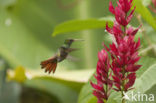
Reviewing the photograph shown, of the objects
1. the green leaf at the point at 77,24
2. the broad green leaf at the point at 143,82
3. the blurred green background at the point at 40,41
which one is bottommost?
the broad green leaf at the point at 143,82

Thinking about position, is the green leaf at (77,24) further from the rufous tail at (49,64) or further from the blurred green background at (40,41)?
the blurred green background at (40,41)

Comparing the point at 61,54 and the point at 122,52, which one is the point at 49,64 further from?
the point at 122,52

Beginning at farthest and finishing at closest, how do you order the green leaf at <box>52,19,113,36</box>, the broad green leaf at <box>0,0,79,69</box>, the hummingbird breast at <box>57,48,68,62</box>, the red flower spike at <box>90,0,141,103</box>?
the broad green leaf at <box>0,0,79,69</box> → the green leaf at <box>52,19,113,36</box> → the hummingbird breast at <box>57,48,68,62</box> → the red flower spike at <box>90,0,141,103</box>

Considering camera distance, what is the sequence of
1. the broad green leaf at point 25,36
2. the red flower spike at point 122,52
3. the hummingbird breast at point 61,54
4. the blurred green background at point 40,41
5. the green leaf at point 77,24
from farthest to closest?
the broad green leaf at point 25,36 < the blurred green background at point 40,41 < the green leaf at point 77,24 < the hummingbird breast at point 61,54 < the red flower spike at point 122,52

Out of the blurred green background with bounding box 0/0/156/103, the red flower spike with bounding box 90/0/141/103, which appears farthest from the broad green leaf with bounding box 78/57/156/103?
the blurred green background with bounding box 0/0/156/103

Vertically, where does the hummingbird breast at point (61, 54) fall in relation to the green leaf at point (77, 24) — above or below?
below

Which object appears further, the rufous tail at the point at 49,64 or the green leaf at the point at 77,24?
the green leaf at the point at 77,24

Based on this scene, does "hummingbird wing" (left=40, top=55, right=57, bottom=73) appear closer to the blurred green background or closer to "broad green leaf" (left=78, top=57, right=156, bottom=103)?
"broad green leaf" (left=78, top=57, right=156, bottom=103)

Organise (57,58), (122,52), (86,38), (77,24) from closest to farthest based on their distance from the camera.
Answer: (122,52)
(57,58)
(77,24)
(86,38)

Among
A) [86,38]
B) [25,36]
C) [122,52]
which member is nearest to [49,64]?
[122,52]

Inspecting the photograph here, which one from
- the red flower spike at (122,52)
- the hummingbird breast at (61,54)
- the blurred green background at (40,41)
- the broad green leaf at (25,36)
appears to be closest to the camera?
the red flower spike at (122,52)

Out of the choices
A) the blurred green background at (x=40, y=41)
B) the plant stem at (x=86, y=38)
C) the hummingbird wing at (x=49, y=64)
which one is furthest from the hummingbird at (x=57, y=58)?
the plant stem at (x=86, y=38)

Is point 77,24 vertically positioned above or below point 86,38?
below

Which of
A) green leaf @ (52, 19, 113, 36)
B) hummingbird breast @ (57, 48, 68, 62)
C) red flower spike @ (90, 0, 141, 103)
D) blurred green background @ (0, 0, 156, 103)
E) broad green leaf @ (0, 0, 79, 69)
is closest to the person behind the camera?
red flower spike @ (90, 0, 141, 103)
